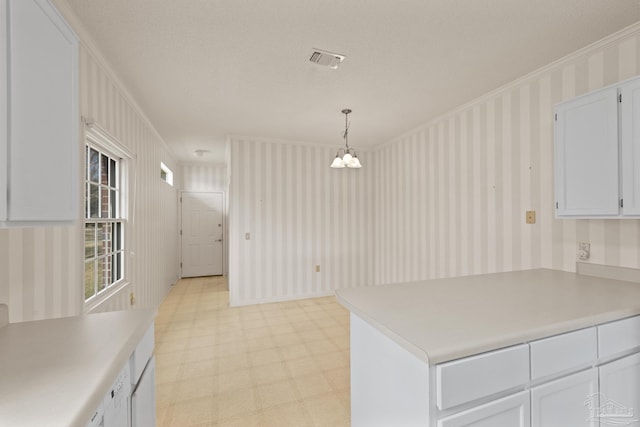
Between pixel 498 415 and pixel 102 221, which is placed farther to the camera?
pixel 102 221

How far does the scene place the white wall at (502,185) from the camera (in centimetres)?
204

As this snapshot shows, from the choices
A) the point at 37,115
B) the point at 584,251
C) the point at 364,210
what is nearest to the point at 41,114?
the point at 37,115

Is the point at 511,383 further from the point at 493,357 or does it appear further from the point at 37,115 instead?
the point at 37,115

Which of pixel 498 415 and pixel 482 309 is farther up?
pixel 482 309

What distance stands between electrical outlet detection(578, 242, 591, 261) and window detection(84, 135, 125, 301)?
12.4 feet

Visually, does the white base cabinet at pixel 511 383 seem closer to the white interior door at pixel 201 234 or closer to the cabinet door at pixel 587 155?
the cabinet door at pixel 587 155

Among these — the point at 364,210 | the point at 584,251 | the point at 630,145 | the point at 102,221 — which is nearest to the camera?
the point at 630,145

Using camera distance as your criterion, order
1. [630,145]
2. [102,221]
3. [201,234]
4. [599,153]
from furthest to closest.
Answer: [201,234] → [102,221] → [599,153] → [630,145]

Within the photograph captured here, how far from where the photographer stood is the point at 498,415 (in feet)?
3.45

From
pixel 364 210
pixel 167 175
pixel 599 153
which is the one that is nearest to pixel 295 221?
pixel 364 210

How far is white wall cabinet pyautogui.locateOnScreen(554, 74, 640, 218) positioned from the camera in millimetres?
1650

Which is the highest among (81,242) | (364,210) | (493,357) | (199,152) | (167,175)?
(199,152)

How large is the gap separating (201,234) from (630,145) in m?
6.72

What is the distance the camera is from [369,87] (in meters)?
2.68
